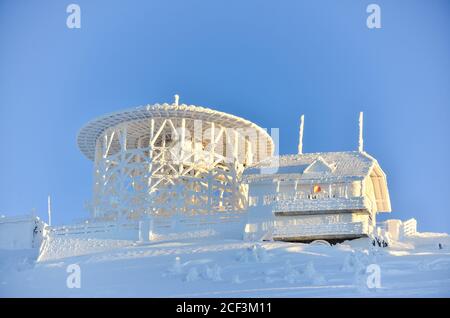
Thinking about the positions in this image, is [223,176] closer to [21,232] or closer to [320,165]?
[320,165]

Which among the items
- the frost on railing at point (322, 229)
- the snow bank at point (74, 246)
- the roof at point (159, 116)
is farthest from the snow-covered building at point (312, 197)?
the snow bank at point (74, 246)

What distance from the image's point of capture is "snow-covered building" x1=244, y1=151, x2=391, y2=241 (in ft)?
220

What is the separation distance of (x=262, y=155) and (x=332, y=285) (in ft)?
88.0

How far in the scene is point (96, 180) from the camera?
251 ft

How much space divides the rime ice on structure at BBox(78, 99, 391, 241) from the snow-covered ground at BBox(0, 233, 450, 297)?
243 cm

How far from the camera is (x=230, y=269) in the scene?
2415 inches

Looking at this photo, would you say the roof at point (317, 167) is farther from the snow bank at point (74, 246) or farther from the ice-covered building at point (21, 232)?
the ice-covered building at point (21, 232)

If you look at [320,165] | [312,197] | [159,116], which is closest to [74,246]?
[159,116]

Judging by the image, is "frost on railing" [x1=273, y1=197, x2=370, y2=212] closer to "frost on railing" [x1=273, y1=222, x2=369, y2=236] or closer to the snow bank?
"frost on railing" [x1=273, y1=222, x2=369, y2=236]

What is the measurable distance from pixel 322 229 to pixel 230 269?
7.80 metres

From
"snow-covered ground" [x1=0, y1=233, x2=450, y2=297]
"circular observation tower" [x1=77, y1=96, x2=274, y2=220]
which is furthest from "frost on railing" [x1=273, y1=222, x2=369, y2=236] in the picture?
"circular observation tower" [x1=77, y1=96, x2=274, y2=220]

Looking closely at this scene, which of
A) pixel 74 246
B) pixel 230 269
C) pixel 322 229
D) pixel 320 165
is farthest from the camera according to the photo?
pixel 74 246
